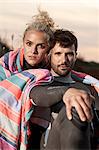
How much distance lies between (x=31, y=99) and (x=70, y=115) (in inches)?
11.8

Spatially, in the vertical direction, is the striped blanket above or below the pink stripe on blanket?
above

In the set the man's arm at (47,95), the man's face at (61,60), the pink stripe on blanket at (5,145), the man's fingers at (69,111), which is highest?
the man's fingers at (69,111)

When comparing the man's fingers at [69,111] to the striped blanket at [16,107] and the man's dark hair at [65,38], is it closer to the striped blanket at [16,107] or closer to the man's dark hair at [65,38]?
the striped blanket at [16,107]

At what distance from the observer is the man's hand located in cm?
93

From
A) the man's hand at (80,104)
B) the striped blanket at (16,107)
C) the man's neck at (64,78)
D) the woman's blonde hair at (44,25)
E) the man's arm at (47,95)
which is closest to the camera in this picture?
the man's hand at (80,104)

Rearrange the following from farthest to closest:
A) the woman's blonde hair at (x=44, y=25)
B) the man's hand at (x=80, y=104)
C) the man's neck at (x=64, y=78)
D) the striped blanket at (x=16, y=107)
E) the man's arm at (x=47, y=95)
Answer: the woman's blonde hair at (x=44, y=25) < the man's neck at (x=64, y=78) < the striped blanket at (x=16, y=107) < the man's arm at (x=47, y=95) < the man's hand at (x=80, y=104)

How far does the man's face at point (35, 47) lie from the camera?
5.31 ft

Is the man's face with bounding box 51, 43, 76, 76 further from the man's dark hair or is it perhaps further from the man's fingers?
the man's fingers

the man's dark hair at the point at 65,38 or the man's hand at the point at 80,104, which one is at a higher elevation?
the man's hand at the point at 80,104

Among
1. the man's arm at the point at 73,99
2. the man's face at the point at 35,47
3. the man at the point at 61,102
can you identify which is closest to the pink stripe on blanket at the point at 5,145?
the man at the point at 61,102

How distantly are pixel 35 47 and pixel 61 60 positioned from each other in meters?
0.16

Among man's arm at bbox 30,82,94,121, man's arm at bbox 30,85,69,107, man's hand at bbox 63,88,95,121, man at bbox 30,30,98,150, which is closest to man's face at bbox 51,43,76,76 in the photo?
man at bbox 30,30,98,150

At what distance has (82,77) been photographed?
5.36 feet

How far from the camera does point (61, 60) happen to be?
1.56 metres
